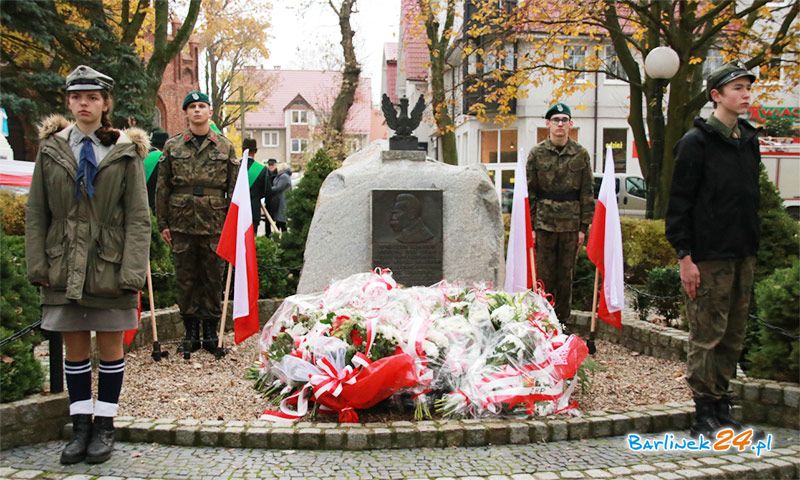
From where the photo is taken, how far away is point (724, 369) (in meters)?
5.00

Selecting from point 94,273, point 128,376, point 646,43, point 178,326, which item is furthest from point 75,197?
point 646,43

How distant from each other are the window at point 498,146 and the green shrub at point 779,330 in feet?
91.5

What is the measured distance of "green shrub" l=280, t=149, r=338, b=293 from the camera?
959 centimetres

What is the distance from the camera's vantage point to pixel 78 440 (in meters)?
4.46

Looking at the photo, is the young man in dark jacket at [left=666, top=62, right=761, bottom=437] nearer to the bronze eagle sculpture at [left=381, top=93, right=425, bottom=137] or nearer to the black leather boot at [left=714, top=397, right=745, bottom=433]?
the black leather boot at [left=714, top=397, right=745, bottom=433]

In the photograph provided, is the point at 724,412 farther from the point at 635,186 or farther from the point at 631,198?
the point at 635,186

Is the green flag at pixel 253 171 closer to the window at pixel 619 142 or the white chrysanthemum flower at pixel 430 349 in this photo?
the white chrysanthemum flower at pixel 430 349

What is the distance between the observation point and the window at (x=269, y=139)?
75.6m

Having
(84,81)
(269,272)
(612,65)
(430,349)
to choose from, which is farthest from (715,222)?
(612,65)

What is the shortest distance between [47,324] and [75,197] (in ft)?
2.34

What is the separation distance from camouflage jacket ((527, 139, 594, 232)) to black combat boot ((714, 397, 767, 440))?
269cm

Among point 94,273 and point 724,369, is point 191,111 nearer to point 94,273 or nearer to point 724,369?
point 94,273

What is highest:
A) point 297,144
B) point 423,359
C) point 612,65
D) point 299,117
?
point 299,117

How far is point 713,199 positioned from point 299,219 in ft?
19.1
